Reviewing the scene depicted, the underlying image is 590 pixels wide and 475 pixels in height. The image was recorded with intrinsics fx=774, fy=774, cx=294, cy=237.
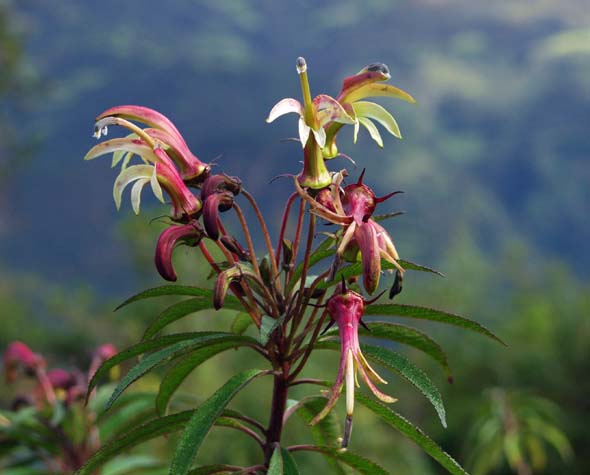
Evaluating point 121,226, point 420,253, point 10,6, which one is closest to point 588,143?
point 420,253

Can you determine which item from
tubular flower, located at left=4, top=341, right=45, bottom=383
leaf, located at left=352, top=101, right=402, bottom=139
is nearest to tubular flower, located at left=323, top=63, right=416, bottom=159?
leaf, located at left=352, top=101, right=402, bottom=139

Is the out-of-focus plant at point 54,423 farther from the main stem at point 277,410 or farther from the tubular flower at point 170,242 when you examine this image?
the tubular flower at point 170,242

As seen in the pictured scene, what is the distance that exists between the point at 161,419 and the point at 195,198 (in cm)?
25

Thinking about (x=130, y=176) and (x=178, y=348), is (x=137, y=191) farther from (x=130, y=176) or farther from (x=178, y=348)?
(x=178, y=348)

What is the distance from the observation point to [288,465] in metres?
0.82

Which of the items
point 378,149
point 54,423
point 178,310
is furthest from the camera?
point 378,149

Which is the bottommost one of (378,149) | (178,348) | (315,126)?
(178,348)

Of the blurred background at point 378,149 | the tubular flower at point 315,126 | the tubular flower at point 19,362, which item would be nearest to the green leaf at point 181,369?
the tubular flower at point 315,126

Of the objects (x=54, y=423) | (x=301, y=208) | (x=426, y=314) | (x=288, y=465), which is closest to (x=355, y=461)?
(x=288, y=465)

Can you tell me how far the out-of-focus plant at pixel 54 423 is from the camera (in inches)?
57.5

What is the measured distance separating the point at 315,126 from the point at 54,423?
36.6 inches

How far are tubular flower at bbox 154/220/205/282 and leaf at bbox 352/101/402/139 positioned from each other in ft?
0.71

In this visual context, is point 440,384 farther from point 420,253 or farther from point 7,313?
point 420,253

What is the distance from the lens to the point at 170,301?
8.47m
